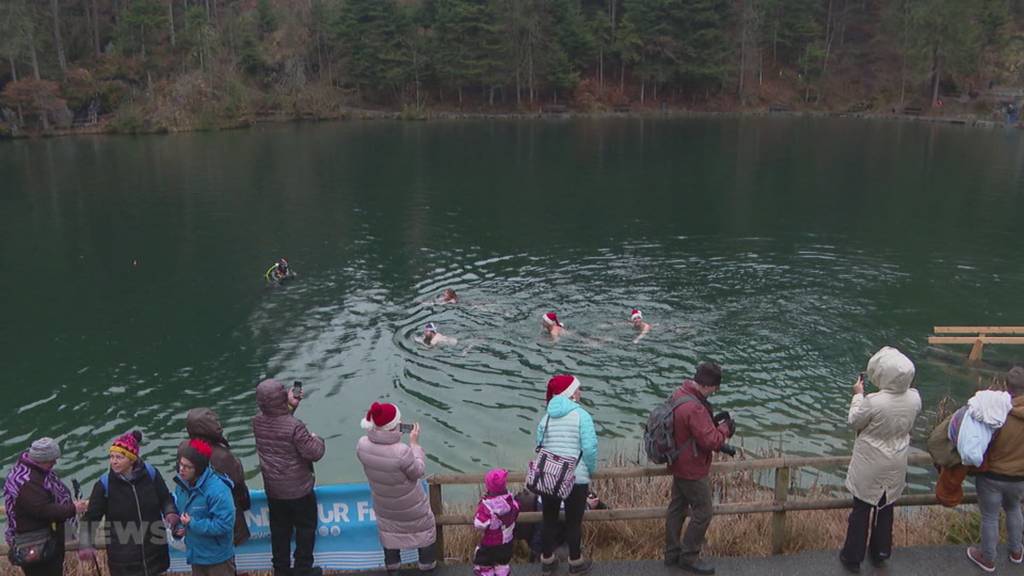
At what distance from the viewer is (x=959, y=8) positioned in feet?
256

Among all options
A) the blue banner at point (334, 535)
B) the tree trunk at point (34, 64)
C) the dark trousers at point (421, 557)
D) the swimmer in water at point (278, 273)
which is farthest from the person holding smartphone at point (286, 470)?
the tree trunk at point (34, 64)

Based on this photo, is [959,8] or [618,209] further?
[959,8]

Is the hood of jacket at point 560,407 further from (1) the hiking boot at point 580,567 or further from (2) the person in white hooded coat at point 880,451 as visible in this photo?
(2) the person in white hooded coat at point 880,451

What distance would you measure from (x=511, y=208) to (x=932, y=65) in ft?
210

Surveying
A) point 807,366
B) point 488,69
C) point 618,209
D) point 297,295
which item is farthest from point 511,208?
point 488,69

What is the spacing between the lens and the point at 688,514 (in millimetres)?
7984

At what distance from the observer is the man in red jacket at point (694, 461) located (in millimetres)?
7168

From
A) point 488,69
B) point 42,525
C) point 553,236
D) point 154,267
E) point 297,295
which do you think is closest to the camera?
point 42,525

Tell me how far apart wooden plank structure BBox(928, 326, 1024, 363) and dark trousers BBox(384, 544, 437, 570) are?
1521 cm

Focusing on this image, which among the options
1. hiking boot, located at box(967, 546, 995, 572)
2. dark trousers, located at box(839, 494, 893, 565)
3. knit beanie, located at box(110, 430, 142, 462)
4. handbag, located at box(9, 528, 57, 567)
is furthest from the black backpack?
handbag, located at box(9, 528, 57, 567)

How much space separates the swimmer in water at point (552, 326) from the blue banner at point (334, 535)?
41.5 feet

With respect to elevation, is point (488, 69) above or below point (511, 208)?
above

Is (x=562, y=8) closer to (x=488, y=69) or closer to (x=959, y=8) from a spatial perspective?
(x=488, y=69)

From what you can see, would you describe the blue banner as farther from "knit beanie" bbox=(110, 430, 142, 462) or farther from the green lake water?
the green lake water
